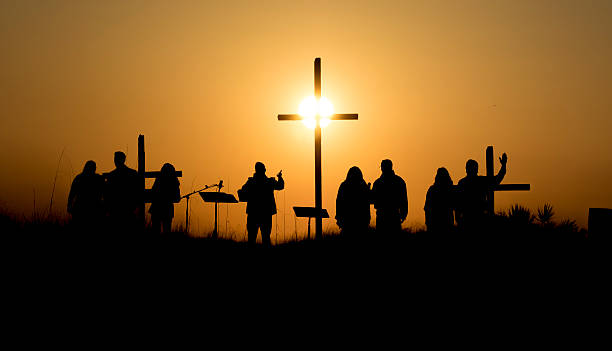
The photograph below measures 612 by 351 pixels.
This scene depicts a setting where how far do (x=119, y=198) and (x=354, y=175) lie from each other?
5.15 meters

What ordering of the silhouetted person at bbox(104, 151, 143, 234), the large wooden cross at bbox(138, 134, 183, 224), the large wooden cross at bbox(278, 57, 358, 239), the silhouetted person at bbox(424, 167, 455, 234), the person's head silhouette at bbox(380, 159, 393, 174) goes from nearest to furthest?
the person's head silhouette at bbox(380, 159, 393, 174) → the silhouetted person at bbox(424, 167, 455, 234) → the silhouetted person at bbox(104, 151, 143, 234) → the large wooden cross at bbox(278, 57, 358, 239) → the large wooden cross at bbox(138, 134, 183, 224)

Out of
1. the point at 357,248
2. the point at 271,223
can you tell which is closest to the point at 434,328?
the point at 357,248

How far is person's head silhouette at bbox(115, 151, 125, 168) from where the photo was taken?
50.8 ft

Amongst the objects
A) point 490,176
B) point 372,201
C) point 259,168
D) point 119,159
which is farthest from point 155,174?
point 490,176

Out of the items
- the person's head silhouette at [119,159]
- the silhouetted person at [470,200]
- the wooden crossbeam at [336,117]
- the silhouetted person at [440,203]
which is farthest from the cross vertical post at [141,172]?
the silhouetted person at [470,200]

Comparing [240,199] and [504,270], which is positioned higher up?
[240,199]

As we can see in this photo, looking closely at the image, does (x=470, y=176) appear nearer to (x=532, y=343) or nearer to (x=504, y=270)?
(x=504, y=270)

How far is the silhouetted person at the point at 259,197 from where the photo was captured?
16.6m

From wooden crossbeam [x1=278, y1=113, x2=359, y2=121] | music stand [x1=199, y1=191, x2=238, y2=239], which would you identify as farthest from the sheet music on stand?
wooden crossbeam [x1=278, y1=113, x2=359, y2=121]

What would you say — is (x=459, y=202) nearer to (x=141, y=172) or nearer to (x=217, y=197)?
(x=217, y=197)

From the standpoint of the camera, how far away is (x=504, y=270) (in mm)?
13242

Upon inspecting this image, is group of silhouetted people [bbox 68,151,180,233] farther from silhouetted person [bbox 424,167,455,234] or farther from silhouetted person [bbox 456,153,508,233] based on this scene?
silhouetted person [bbox 456,153,508,233]

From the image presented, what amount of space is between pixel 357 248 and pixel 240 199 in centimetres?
346

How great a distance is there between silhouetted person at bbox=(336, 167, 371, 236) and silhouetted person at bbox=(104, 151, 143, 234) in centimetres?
453
